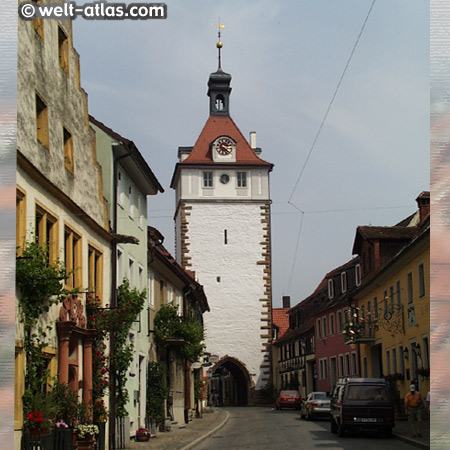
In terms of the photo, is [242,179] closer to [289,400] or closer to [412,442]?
[289,400]

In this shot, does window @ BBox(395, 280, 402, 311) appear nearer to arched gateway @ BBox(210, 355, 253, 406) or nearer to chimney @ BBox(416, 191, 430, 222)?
chimney @ BBox(416, 191, 430, 222)

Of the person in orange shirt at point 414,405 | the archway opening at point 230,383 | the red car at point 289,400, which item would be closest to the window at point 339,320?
the red car at point 289,400

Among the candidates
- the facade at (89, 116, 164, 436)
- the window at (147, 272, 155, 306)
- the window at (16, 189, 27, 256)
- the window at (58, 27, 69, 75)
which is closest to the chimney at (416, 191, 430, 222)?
the window at (147, 272, 155, 306)

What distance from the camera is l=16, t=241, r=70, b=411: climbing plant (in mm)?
13656

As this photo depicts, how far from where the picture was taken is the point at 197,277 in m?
61.5

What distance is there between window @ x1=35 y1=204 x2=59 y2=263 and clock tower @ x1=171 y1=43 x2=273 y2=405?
43340mm

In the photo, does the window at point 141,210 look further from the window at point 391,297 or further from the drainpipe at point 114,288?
the window at point 391,297

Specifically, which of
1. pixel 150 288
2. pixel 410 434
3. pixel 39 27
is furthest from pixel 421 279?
pixel 39 27

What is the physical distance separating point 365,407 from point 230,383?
219ft

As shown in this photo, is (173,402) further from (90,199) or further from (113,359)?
(90,199)

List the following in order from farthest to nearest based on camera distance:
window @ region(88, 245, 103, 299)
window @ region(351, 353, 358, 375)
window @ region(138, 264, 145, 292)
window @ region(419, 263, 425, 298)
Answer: window @ region(351, 353, 358, 375) → window @ region(419, 263, 425, 298) → window @ region(138, 264, 145, 292) → window @ region(88, 245, 103, 299)

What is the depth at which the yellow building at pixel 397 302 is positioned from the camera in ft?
91.7

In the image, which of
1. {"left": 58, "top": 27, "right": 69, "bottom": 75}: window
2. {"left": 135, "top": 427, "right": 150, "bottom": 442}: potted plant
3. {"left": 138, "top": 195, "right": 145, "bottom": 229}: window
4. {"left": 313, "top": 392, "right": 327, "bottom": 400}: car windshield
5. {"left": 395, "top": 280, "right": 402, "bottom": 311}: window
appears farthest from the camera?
{"left": 313, "top": 392, "right": 327, "bottom": 400}: car windshield

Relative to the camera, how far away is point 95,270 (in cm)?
2031
